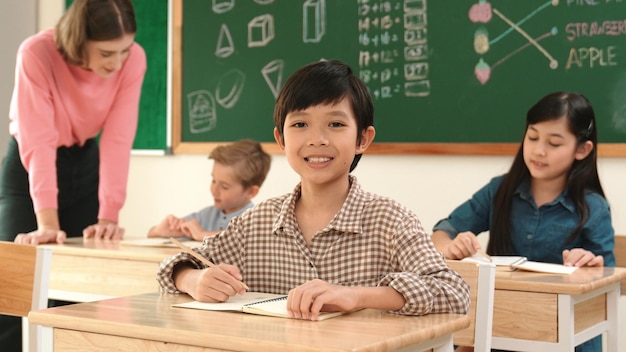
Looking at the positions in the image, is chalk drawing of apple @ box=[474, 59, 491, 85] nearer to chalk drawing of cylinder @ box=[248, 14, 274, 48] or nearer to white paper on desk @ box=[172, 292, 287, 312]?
chalk drawing of cylinder @ box=[248, 14, 274, 48]

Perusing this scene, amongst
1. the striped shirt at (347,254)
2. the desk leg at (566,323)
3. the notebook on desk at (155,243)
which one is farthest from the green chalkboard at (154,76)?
the striped shirt at (347,254)

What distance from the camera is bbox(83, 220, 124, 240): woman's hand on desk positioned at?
3.09 metres

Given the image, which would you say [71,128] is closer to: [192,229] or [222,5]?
[192,229]

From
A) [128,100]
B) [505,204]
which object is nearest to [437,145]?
[505,204]

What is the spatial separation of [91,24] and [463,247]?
1.37 meters

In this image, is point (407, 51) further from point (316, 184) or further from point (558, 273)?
point (316, 184)

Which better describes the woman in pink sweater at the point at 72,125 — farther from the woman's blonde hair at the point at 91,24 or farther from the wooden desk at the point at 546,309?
the wooden desk at the point at 546,309

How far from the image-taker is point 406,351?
133cm

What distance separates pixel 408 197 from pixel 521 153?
3.72 ft

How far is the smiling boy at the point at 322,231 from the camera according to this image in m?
1.58

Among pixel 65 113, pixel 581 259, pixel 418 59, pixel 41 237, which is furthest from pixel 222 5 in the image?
pixel 581 259

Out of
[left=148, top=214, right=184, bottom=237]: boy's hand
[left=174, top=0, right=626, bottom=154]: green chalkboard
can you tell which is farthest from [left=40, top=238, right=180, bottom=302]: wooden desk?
[left=174, top=0, right=626, bottom=154]: green chalkboard

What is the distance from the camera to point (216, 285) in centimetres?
157

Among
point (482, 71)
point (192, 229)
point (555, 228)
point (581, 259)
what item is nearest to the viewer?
point (581, 259)
